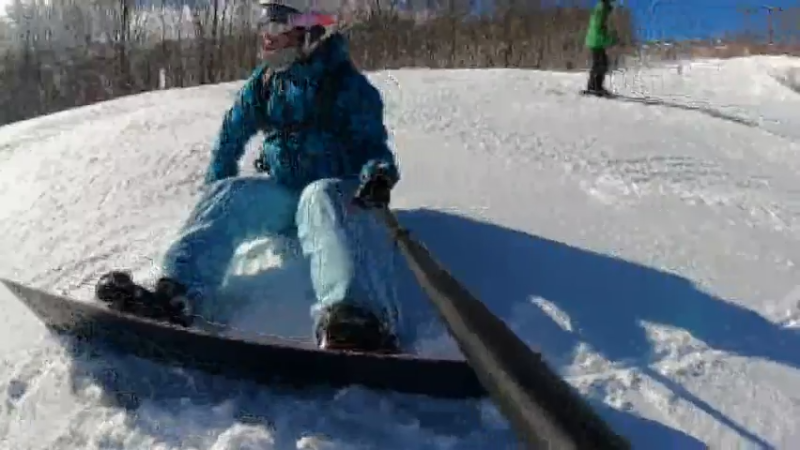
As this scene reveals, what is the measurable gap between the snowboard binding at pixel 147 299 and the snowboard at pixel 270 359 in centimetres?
4

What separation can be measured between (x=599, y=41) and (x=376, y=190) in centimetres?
579

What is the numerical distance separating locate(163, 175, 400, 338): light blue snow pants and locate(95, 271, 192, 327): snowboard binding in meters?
0.04

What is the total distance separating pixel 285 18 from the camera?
2.22 meters

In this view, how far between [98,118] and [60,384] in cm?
394

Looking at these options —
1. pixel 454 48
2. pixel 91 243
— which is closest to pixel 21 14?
pixel 454 48

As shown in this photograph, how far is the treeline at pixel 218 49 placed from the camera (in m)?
20.4

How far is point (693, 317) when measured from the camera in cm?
204

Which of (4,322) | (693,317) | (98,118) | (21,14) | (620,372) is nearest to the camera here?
(620,372)

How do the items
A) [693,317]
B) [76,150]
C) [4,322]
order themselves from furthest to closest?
[76,150] → [4,322] → [693,317]

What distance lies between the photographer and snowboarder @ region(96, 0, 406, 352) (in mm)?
1825

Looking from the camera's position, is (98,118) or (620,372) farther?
(98,118)

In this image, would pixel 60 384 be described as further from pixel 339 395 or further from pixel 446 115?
pixel 446 115

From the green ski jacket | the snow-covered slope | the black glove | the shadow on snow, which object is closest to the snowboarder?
the black glove

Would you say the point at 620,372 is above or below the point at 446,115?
below
